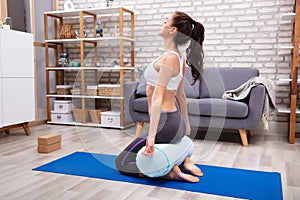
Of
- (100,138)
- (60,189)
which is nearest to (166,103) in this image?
(60,189)

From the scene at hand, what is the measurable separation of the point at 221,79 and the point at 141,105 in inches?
38.8

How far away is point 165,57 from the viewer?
178 centimetres

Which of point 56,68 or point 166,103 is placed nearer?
point 166,103

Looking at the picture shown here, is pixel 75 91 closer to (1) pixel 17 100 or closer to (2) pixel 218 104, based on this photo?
(1) pixel 17 100

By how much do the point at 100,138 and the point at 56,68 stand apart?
4.28 ft

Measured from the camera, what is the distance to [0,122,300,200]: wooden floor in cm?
178

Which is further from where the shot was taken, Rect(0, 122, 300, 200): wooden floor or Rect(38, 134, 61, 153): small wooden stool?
Rect(38, 134, 61, 153): small wooden stool

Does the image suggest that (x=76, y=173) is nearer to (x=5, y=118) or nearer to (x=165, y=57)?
(x=165, y=57)

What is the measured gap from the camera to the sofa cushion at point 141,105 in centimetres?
322

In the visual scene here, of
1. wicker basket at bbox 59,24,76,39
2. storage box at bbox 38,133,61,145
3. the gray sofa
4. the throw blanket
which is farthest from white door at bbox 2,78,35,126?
the throw blanket

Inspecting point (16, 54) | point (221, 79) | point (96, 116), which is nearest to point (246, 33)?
point (221, 79)

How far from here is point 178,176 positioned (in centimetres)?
199

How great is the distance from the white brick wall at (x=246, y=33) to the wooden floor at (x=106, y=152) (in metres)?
0.74

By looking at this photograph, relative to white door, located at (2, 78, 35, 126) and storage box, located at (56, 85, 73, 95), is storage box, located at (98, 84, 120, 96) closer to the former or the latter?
storage box, located at (56, 85, 73, 95)
